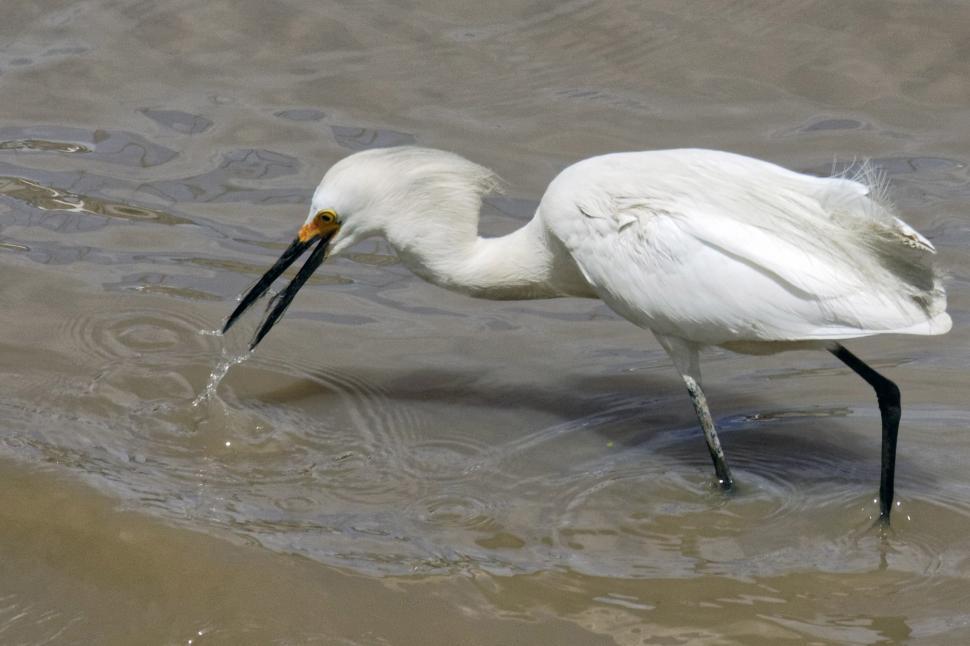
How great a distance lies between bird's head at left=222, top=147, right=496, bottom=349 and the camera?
574cm

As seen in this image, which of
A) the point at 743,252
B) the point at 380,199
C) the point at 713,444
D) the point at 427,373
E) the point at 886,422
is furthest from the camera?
the point at 427,373

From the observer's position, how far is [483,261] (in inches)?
233

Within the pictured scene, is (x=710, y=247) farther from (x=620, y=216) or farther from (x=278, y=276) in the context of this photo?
(x=278, y=276)

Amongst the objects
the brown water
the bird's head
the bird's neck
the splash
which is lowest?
the splash

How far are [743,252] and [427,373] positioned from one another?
2.06 meters

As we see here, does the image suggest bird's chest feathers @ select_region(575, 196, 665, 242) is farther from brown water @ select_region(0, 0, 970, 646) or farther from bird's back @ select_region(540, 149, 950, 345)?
brown water @ select_region(0, 0, 970, 646)

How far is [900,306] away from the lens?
4.99m

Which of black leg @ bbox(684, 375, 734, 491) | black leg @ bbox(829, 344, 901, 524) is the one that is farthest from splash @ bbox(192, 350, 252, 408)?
black leg @ bbox(829, 344, 901, 524)

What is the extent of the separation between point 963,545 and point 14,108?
7118 mm

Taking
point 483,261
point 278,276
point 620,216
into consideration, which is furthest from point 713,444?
point 278,276

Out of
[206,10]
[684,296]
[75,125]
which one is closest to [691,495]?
[684,296]

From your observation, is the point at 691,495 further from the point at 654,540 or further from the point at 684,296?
the point at 684,296

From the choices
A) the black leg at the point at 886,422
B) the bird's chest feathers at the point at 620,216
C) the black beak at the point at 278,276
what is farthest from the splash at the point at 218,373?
the black leg at the point at 886,422

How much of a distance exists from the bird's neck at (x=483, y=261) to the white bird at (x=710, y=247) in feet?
0.03
